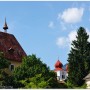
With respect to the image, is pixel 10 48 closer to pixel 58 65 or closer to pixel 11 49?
pixel 11 49

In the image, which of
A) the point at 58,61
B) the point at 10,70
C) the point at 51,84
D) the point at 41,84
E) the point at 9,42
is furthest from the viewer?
the point at 58,61

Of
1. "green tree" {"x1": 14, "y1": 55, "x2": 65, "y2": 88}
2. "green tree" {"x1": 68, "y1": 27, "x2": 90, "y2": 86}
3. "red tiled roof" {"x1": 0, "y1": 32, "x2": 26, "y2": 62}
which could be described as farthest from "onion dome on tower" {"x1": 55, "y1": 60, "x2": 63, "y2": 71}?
"green tree" {"x1": 14, "y1": 55, "x2": 65, "y2": 88}

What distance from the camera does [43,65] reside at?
50.5 meters

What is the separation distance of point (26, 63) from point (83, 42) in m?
25.6

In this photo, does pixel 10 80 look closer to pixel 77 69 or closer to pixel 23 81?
pixel 23 81

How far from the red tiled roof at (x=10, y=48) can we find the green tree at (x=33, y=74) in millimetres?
13109

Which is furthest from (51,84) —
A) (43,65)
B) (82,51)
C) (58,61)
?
(58,61)

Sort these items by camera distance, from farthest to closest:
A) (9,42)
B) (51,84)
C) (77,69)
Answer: (77,69) < (9,42) < (51,84)

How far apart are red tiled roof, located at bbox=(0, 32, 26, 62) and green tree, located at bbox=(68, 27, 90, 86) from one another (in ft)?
32.5

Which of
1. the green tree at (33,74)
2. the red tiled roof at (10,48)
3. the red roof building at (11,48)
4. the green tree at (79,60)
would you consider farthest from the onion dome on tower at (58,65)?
the green tree at (33,74)

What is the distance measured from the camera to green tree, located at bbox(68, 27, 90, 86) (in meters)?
69.7

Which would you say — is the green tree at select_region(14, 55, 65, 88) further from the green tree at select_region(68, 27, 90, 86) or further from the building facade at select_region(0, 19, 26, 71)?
the green tree at select_region(68, 27, 90, 86)

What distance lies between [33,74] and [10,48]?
15995 millimetres

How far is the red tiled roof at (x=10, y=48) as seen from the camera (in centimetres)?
6334
